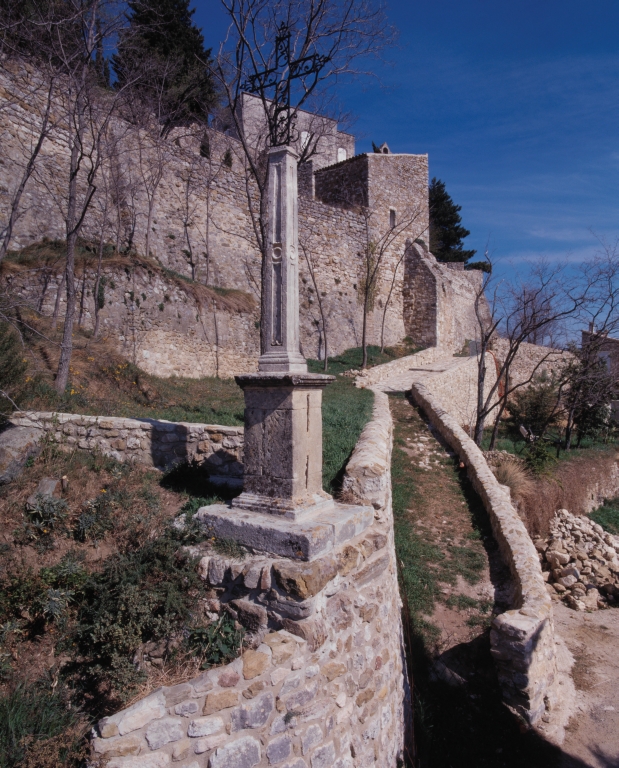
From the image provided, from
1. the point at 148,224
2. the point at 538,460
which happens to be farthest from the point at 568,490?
the point at 148,224

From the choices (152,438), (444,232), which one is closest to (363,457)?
(152,438)

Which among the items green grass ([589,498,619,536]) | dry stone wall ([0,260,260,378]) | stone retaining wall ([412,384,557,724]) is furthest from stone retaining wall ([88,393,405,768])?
green grass ([589,498,619,536])

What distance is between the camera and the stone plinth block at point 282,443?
4117 mm

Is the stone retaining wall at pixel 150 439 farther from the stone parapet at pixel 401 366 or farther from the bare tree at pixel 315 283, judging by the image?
the bare tree at pixel 315 283

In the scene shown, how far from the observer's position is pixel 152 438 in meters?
6.24

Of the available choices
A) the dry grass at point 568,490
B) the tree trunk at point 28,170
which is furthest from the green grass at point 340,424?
the tree trunk at point 28,170

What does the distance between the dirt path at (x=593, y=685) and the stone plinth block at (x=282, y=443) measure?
3.81m

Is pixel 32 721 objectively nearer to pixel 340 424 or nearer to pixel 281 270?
pixel 281 270

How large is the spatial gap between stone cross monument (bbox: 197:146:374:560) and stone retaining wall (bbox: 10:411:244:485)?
179 centimetres

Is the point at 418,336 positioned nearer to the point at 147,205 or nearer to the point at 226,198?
the point at 226,198

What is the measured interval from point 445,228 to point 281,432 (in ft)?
Answer: 140

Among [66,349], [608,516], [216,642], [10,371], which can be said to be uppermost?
[66,349]

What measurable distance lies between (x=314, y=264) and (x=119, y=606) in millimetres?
20249

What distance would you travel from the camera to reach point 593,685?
236 inches
